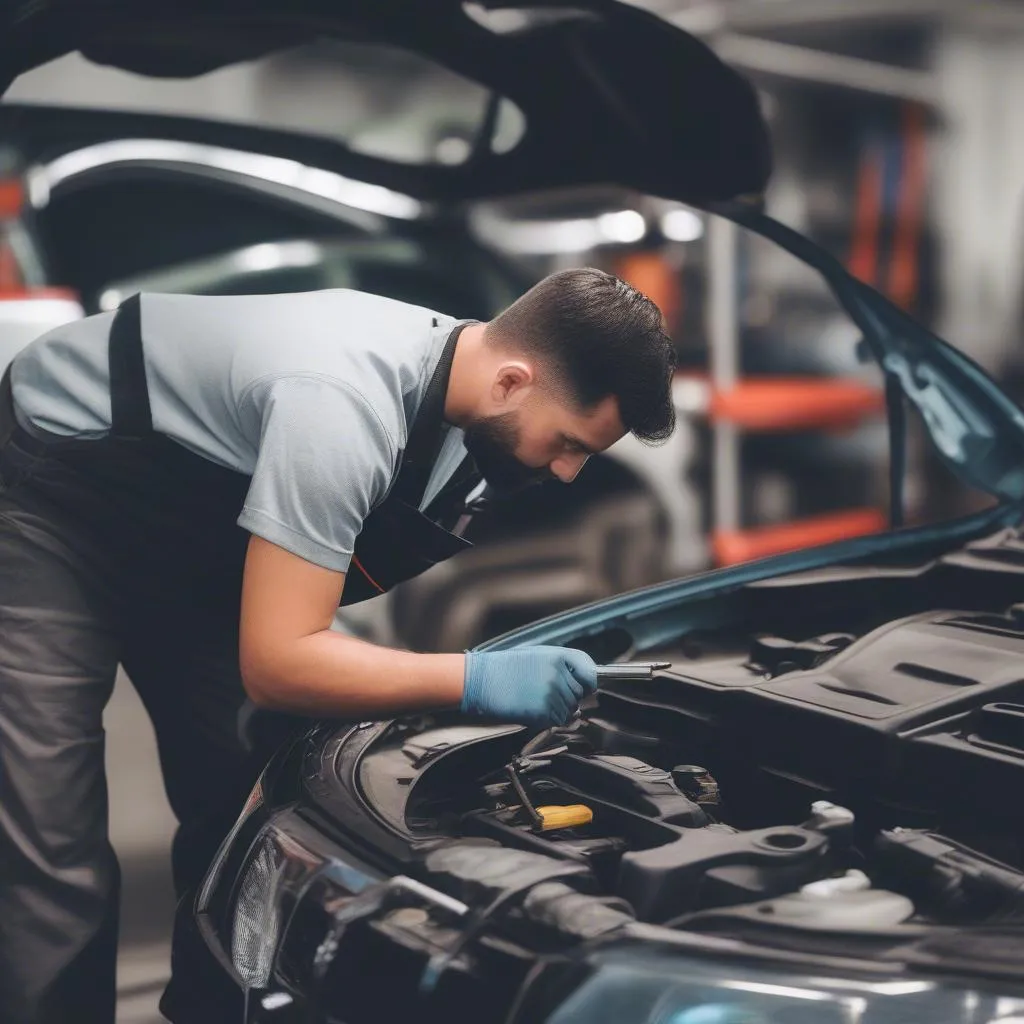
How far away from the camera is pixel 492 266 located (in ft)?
8.66

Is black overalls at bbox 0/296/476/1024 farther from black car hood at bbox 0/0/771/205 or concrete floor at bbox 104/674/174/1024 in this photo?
black car hood at bbox 0/0/771/205

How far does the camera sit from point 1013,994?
0.87m

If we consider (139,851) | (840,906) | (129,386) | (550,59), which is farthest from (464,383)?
(139,851)

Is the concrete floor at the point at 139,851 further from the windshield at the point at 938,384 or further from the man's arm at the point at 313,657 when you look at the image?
the windshield at the point at 938,384

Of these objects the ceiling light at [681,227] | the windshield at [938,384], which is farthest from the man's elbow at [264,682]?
the ceiling light at [681,227]

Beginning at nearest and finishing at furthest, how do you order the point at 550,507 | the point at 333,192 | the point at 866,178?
1. the point at 333,192
2. the point at 550,507
3. the point at 866,178

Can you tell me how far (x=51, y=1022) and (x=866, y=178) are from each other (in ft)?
16.2

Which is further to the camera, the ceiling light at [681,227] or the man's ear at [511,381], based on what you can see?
the ceiling light at [681,227]

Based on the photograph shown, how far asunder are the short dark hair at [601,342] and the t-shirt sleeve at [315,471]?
232 mm

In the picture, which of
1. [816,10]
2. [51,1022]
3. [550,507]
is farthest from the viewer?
[816,10]

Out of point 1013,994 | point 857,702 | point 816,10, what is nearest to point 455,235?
point 857,702

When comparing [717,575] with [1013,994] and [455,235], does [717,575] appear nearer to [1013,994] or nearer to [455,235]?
[1013,994]

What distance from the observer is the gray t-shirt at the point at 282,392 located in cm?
126

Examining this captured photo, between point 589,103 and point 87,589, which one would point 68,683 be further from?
point 589,103
